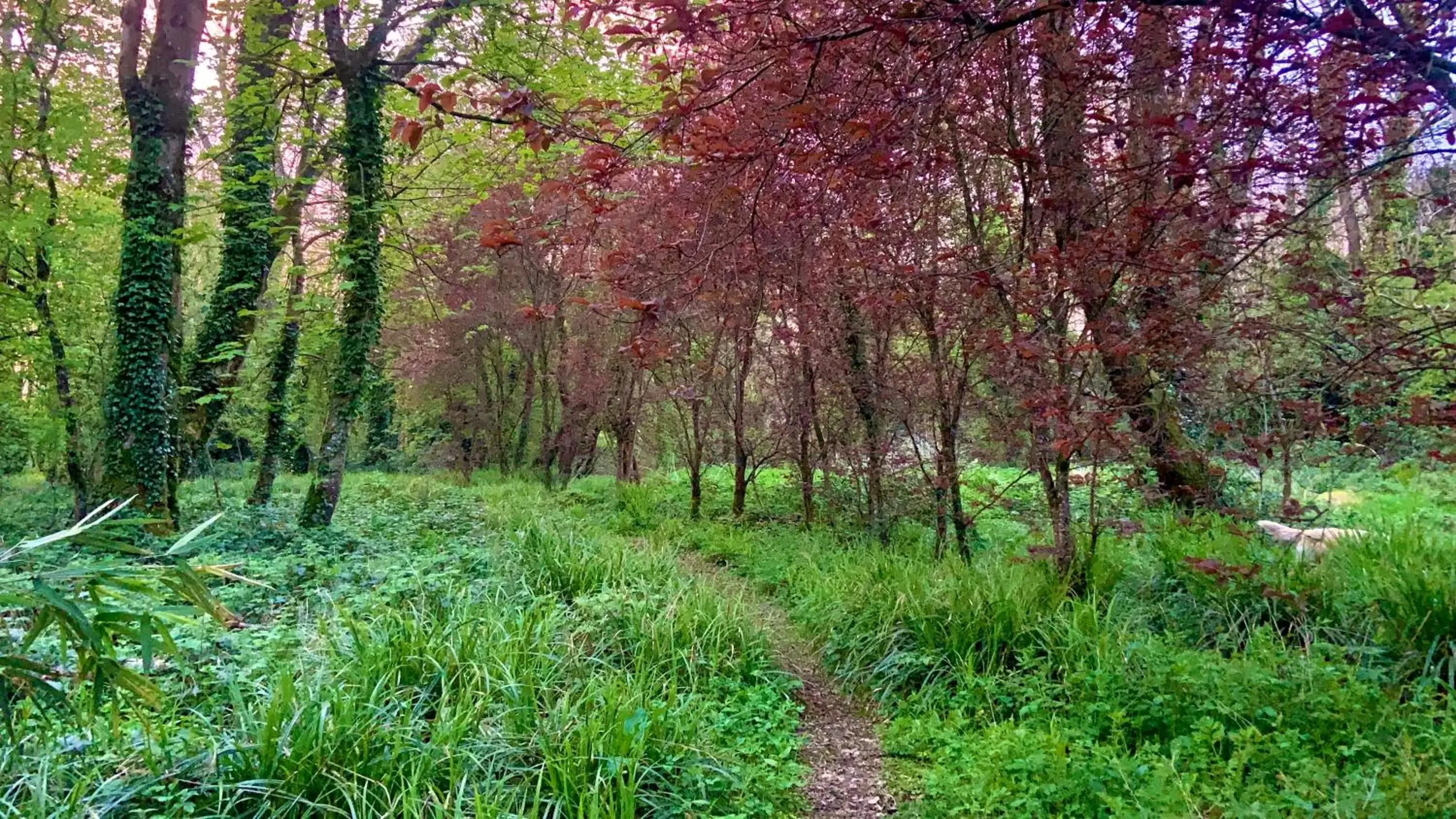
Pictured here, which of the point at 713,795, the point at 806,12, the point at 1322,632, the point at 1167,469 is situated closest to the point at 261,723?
the point at 713,795

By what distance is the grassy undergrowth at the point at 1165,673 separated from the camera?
2.83 meters

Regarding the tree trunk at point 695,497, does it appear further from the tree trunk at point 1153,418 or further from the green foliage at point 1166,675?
the tree trunk at point 1153,418

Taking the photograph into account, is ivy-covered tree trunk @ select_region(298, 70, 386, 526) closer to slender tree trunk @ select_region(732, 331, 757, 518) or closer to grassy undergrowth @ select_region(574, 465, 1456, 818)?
slender tree trunk @ select_region(732, 331, 757, 518)

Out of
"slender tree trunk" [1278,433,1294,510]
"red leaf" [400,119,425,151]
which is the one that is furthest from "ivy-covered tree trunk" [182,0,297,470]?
"slender tree trunk" [1278,433,1294,510]

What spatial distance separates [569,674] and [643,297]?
2.08 m

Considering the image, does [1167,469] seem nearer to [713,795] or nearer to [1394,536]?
[1394,536]

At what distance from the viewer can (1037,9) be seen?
7.19 feet

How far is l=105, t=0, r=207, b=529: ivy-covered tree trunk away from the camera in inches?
261

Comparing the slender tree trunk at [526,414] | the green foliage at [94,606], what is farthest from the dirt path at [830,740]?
the slender tree trunk at [526,414]

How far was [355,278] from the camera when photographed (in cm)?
768

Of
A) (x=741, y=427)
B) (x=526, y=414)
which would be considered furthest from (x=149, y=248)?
(x=526, y=414)

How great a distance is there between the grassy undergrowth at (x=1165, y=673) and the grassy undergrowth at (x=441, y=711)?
844mm

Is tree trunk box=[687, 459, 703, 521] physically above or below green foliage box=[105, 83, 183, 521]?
below

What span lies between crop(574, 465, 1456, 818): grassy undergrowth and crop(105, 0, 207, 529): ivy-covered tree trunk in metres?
6.18
